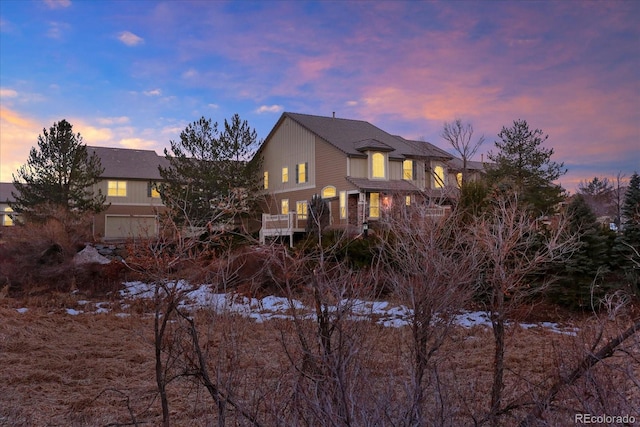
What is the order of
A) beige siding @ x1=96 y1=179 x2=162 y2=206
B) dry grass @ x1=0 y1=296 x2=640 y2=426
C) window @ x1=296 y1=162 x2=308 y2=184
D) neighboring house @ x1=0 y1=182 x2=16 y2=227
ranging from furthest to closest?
neighboring house @ x1=0 y1=182 x2=16 y2=227 < beige siding @ x1=96 y1=179 x2=162 y2=206 < window @ x1=296 y1=162 x2=308 y2=184 < dry grass @ x1=0 y1=296 x2=640 y2=426

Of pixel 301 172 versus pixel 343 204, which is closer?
pixel 343 204

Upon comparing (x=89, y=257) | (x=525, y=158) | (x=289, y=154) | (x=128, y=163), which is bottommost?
(x=89, y=257)

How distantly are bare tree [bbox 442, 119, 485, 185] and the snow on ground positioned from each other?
2115 centimetres

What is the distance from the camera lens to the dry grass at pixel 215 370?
514 cm

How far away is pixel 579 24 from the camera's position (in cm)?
1648

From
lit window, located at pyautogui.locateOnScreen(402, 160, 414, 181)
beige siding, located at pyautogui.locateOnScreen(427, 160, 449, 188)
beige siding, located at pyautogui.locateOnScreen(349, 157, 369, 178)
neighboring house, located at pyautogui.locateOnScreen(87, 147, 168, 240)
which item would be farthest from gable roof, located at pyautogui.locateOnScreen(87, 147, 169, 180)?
beige siding, located at pyautogui.locateOnScreen(427, 160, 449, 188)

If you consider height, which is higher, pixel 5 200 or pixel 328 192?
pixel 5 200

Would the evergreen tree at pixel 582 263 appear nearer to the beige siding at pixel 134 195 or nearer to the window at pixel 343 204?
the window at pixel 343 204

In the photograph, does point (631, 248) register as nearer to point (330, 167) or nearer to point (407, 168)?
point (407, 168)

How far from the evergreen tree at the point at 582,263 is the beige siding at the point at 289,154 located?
672 inches

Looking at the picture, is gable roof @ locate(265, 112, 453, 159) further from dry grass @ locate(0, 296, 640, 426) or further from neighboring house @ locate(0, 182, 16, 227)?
neighboring house @ locate(0, 182, 16, 227)

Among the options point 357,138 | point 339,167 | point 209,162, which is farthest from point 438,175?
point 209,162

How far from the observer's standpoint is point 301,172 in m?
30.6

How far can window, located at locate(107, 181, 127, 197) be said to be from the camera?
36719mm
